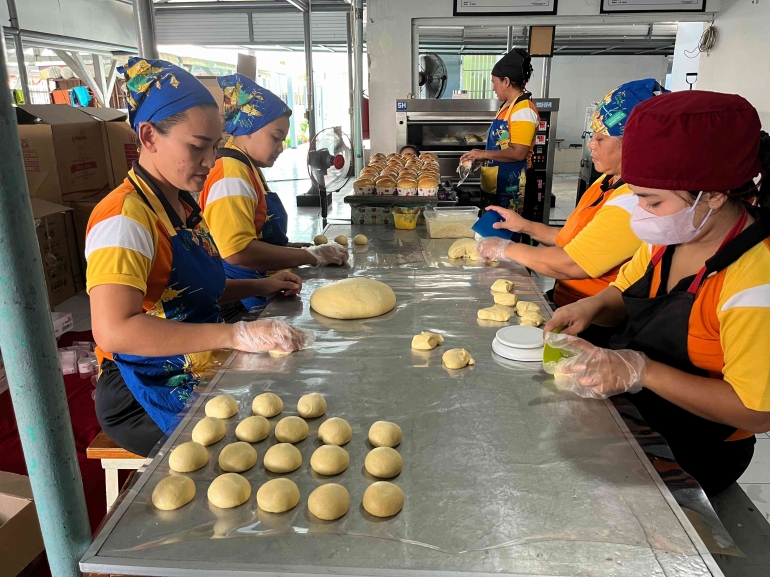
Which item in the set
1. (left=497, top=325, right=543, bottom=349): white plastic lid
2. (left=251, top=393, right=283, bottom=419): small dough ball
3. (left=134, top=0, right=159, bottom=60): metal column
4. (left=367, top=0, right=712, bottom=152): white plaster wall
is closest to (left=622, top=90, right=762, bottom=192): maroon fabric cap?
(left=497, top=325, right=543, bottom=349): white plastic lid

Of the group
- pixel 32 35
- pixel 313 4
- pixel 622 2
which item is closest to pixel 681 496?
pixel 622 2

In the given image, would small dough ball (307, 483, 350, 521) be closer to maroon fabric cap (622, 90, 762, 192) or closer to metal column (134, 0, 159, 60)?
maroon fabric cap (622, 90, 762, 192)

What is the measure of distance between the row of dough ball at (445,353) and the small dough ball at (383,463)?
0.49 m

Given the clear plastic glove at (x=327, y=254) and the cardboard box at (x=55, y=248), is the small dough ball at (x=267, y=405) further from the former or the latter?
the cardboard box at (x=55, y=248)

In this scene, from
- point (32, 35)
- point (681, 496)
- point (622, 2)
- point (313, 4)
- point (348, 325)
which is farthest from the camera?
point (313, 4)

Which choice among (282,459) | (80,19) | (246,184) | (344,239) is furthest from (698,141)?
(80,19)

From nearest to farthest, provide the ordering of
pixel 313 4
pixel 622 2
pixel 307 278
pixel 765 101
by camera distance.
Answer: pixel 307 278, pixel 765 101, pixel 622 2, pixel 313 4

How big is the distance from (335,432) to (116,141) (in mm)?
5390

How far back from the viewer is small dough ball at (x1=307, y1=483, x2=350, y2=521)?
1.03 meters

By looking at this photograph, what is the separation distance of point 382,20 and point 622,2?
2.50m

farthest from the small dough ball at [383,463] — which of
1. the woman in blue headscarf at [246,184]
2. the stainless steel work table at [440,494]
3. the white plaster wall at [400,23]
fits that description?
the white plaster wall at [400,23]

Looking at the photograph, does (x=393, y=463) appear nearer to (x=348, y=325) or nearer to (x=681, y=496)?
(x=681, y=496)

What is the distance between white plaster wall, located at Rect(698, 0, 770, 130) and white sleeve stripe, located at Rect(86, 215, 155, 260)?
5.58m

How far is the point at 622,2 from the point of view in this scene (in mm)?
5551
